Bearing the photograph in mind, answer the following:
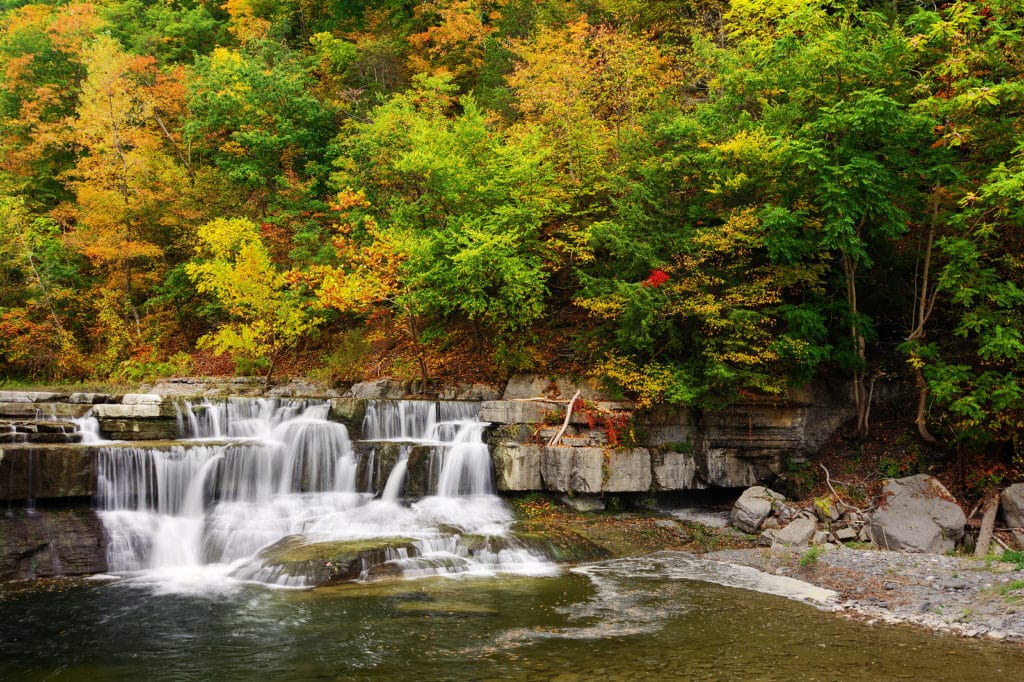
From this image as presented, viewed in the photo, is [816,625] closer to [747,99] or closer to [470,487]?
[470,487]

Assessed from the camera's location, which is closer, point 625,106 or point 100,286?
point 625,106

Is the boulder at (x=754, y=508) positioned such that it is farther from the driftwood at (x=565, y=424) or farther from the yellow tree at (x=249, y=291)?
the yellow tree at (x=249, y=291)

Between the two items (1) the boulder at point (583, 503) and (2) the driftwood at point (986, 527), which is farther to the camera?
(1) the boulder at point (583, 503)

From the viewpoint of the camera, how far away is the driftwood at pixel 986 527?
11188 mm

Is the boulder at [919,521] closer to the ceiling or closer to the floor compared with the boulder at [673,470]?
closer to the floor

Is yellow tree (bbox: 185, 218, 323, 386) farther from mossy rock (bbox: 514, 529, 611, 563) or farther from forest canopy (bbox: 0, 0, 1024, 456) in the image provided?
mossy rock (bbox: 514, 529, 611, 563)

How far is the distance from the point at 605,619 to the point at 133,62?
27.6m

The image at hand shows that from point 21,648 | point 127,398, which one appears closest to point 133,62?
point 127,398

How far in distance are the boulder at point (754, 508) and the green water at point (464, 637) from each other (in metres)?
3.58

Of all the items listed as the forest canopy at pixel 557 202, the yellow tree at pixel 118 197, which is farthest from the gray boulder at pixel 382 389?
the yellow tree at pixel 118 197

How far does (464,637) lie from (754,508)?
7.67 m

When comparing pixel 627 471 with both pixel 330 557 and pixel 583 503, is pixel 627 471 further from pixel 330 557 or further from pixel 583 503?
pixel 330 557

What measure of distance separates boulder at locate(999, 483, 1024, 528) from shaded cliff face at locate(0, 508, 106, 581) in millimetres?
15610

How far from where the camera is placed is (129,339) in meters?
22.8
